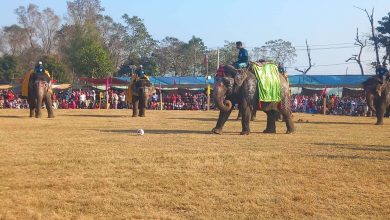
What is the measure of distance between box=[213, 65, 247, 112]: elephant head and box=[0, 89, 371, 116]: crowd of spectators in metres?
26.2

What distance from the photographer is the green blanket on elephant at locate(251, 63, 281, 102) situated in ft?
51.3

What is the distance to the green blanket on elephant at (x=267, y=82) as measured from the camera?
15.6m

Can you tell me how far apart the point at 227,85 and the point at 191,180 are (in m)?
7.57

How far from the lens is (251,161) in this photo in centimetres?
993

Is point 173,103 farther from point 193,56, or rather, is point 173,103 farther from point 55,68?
point 193,56

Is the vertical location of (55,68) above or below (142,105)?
above

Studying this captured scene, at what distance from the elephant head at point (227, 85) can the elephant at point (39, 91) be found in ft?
34.5

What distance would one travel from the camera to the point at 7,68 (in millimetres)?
67375

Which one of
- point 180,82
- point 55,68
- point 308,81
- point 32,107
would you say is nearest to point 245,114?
point 32,107

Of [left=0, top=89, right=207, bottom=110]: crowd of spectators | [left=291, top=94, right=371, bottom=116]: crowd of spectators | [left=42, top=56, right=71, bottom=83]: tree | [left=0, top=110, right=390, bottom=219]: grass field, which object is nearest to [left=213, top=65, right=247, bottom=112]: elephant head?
[left=0, top=110, right=390, bottom=219]: grass field

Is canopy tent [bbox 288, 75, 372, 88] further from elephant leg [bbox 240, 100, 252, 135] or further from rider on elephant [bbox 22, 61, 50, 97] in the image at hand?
elephant leg [bbox 240, 100, 252, 135]

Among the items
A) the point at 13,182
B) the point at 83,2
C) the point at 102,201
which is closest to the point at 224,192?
the point at 102,201

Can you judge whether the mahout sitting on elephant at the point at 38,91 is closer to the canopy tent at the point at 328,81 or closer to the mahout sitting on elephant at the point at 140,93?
the mahout sitting on elephant at the point at 140,93

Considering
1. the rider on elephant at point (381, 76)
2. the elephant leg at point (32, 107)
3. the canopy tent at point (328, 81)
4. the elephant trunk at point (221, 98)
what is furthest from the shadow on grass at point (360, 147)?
the canopy tent at point (328, 81)
